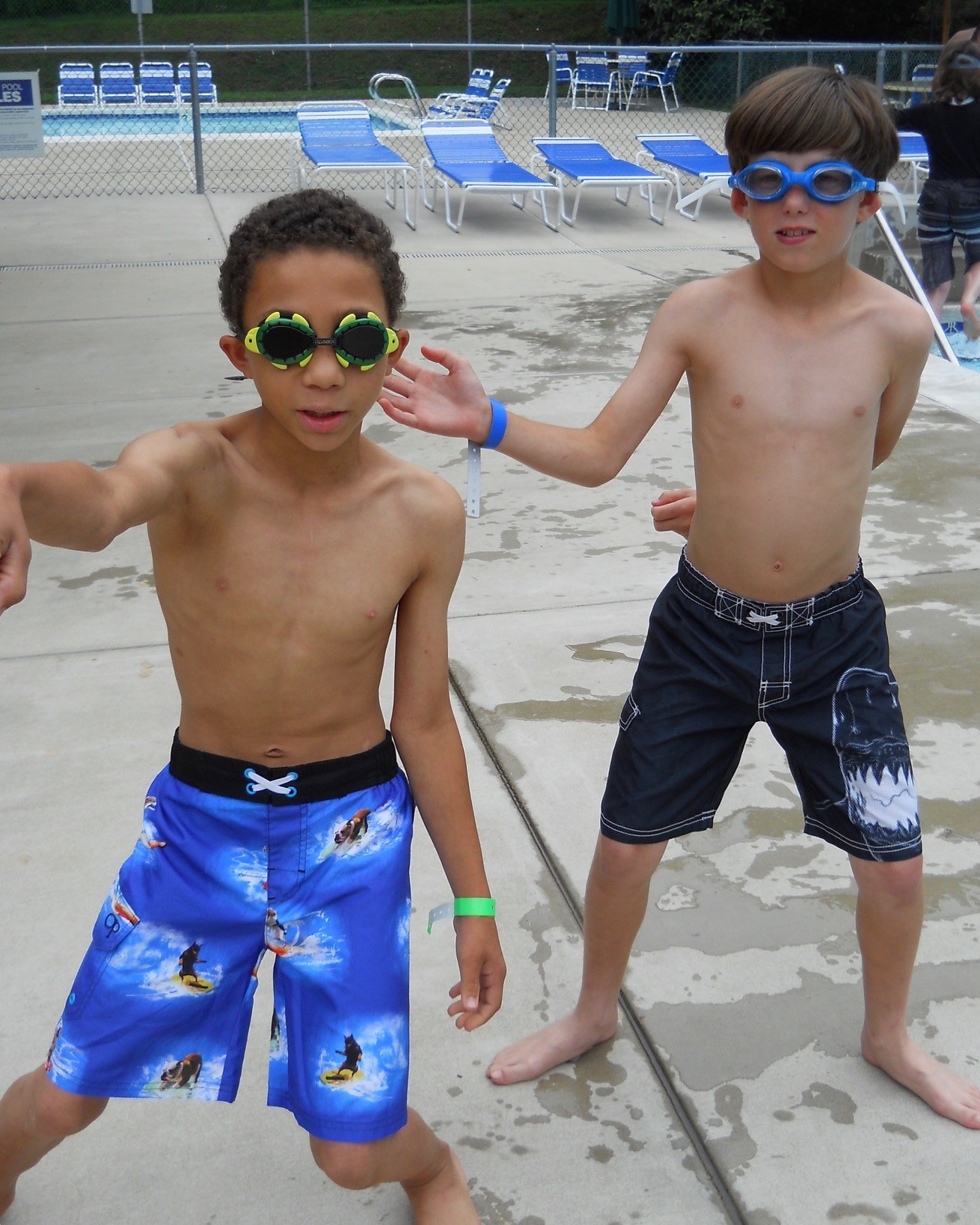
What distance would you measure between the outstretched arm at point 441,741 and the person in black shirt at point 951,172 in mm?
6410

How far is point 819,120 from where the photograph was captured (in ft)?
6.49

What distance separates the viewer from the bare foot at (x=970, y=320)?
26.2 ft

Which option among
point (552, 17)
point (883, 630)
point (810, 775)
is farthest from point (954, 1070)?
point (552, 17)

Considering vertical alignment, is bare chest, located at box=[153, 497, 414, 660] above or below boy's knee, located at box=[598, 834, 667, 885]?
above

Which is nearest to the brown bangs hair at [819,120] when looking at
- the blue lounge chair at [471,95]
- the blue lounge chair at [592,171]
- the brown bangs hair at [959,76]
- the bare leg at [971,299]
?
the brown bangs hair at [959,76]

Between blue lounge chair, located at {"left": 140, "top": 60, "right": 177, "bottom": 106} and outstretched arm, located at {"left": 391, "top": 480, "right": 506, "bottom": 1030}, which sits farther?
blue lounge chair, located at {"left": 140, "top": 60, "right": 177, "bottom": 106}

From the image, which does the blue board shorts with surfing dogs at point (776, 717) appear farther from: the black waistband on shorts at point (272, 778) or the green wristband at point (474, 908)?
the black waistband on shorts at point (272, 778)

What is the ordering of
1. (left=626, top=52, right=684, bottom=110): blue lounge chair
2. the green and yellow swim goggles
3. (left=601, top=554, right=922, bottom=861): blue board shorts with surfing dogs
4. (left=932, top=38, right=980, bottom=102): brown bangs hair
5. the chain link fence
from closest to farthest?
the green and yellow swim goggles → (left=601, top=554, right=922, bottom=861): blue board shorts with surfing dogs → (left=932, top=38, right=980, bottom=102): brown bangs hair → the chain link fence → (left=626, top=52, right=684, bottom=110): blue lounge chair

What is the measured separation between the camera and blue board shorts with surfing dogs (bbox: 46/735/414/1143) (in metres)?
1.65

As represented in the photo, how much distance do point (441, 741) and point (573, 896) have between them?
1.04m

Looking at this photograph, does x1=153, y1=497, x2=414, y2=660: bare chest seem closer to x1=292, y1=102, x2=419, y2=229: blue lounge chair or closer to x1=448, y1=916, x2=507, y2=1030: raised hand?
x1=448, y1=916, x2=507, y2=1030: raised hand

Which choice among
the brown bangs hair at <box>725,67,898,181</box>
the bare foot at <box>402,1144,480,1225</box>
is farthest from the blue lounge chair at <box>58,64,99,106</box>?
the bare foot at <box>402,1144,480,1225</box>

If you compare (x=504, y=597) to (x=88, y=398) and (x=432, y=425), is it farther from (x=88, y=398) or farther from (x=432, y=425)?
(x=88, y=398)

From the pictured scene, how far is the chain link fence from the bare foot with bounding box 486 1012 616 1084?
983 cm
